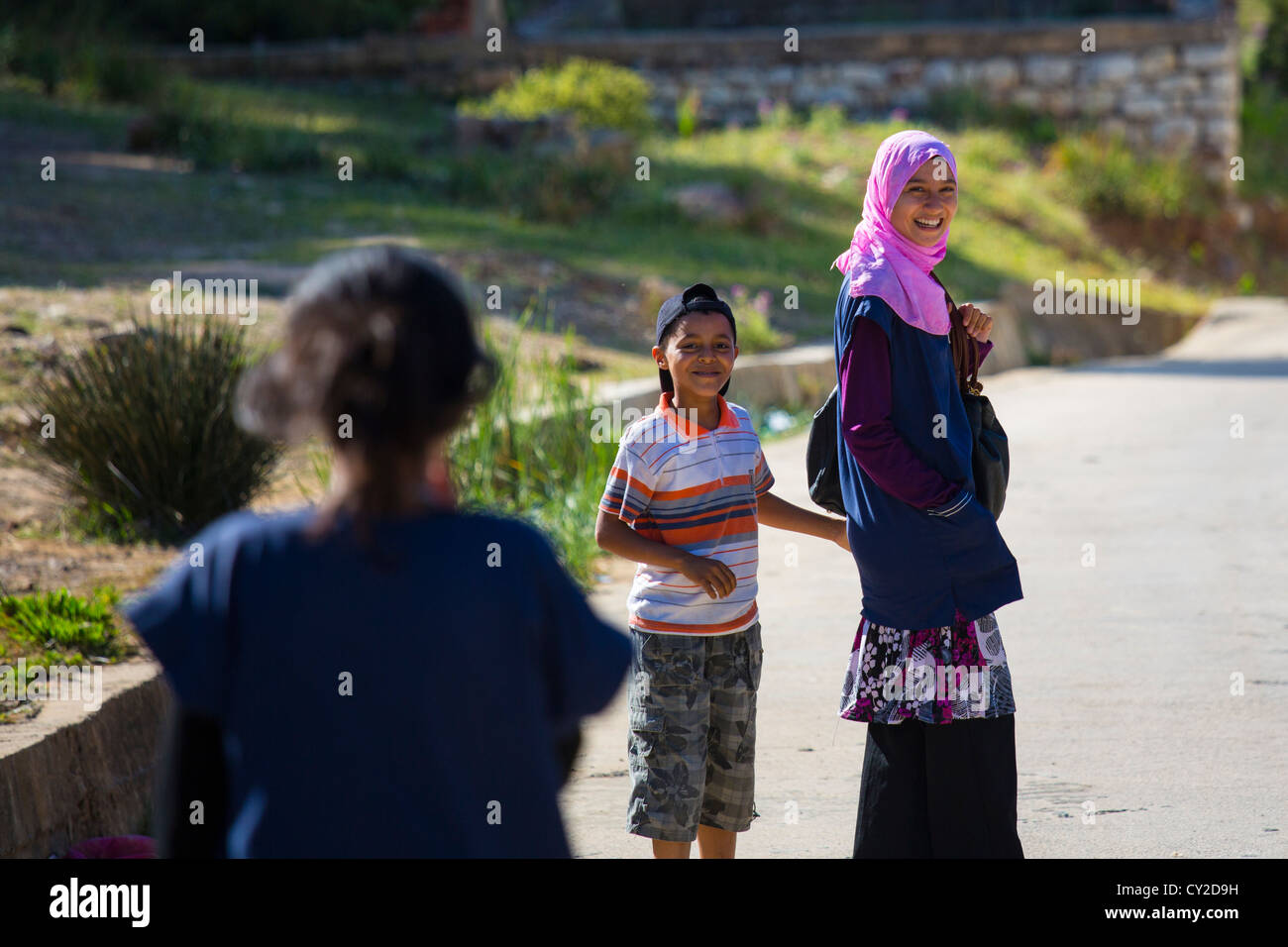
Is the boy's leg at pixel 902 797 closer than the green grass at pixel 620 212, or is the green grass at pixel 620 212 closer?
the boy's leg at pixel 902 797

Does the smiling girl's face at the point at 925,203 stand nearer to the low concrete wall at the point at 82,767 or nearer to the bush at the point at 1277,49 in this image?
the low concrete wall at the point at 82,767

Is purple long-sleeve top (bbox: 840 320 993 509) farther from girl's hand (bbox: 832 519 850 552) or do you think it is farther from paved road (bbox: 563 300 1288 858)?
paved road (bbox: 563 300 1288 858)

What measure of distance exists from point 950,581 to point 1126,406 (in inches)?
321

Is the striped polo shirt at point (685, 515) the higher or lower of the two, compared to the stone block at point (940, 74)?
lower

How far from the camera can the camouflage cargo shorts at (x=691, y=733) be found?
120 inches

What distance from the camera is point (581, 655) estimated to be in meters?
1.78

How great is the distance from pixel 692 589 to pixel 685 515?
6.3 inches

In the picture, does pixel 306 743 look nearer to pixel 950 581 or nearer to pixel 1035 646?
pixel 950 581

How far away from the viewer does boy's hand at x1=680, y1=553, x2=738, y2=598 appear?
2.98 m

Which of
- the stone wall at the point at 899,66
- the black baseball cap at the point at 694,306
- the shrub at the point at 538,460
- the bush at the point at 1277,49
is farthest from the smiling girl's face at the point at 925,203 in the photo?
the bush at the point at 1277,49

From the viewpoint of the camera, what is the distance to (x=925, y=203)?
3.08 metres

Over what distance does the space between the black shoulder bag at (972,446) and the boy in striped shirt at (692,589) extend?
0.13 m
